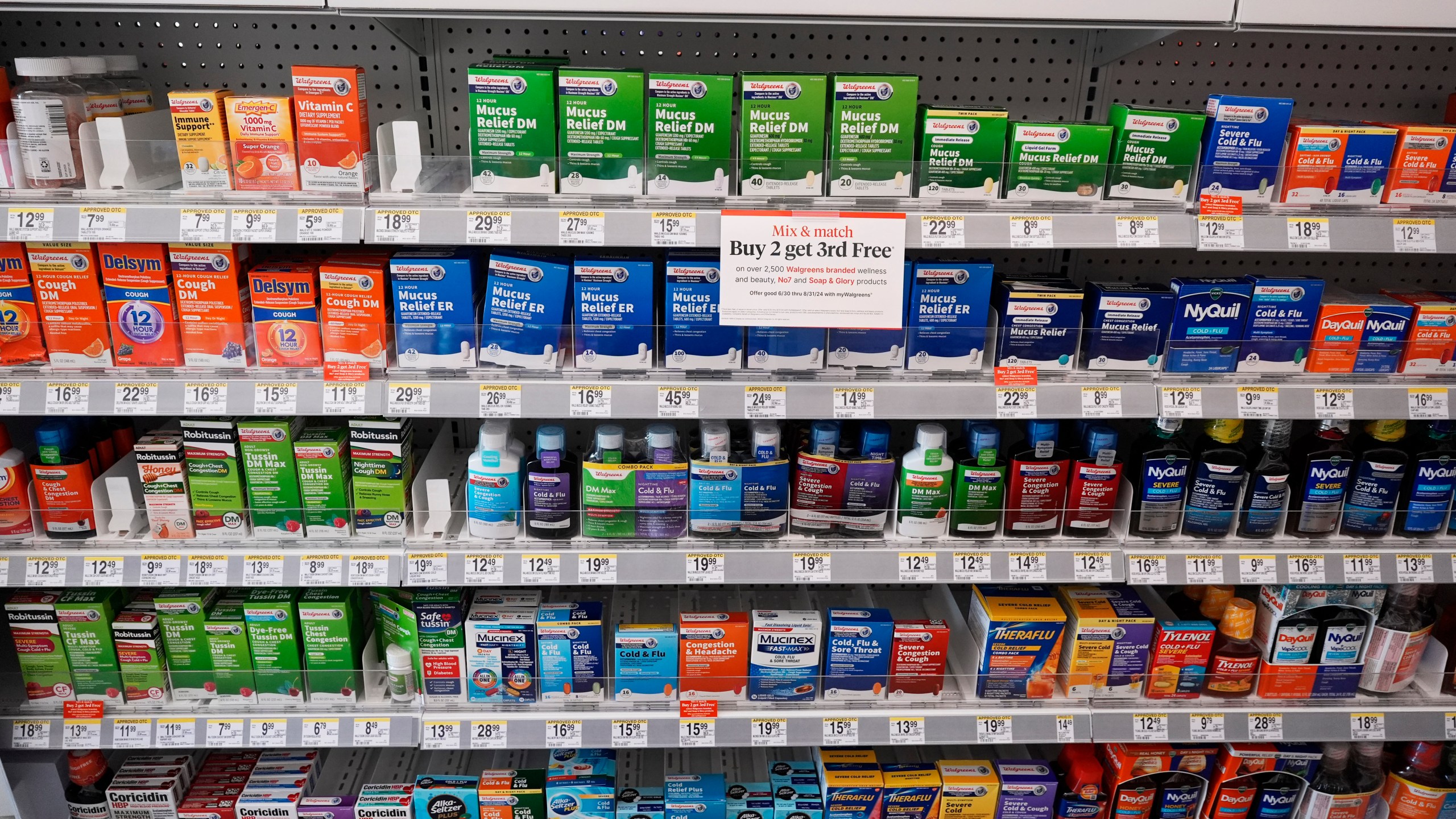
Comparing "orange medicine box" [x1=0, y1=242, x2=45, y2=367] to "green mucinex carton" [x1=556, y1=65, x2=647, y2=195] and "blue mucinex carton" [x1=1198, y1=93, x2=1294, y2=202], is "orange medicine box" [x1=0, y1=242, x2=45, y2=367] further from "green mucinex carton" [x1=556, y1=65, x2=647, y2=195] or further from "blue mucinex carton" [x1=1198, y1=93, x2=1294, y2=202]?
"blue mucinex carton" [x1=1198, y1=93, x2=1294, y2=202]

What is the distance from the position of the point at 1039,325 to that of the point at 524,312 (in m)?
1.21

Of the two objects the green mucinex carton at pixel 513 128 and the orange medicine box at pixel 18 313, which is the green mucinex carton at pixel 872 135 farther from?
the orange medicine box at pixel 18 313

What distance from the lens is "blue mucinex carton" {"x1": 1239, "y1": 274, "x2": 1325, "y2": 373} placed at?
218cm

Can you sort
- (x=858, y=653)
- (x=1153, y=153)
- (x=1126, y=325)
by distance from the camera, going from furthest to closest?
(x=858, y=653)
(x=1126, y=325)
(x=1153, y=153)

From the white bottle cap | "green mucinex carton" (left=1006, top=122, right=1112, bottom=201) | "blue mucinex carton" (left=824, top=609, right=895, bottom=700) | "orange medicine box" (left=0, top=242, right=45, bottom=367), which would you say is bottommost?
"blue mucinex carton" (left=824, top=609, right=895, bottom=700)

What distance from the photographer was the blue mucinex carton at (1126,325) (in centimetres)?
216

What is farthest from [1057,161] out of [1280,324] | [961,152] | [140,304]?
[140,304]

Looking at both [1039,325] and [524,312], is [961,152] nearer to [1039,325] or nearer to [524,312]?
[1039,325]

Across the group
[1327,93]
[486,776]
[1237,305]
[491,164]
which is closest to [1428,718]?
[1237,305]

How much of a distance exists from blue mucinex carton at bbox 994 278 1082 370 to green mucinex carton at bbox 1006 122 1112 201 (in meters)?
0.21

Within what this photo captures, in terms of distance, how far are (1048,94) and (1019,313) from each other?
71 centimetres

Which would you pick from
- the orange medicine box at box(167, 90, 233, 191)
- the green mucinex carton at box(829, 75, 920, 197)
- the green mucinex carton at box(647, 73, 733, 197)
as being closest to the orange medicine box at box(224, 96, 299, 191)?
the orange medicine box at box(167, 90, 233, 191)

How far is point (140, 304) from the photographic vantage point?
2.11 m

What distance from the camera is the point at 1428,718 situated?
8.09ft
